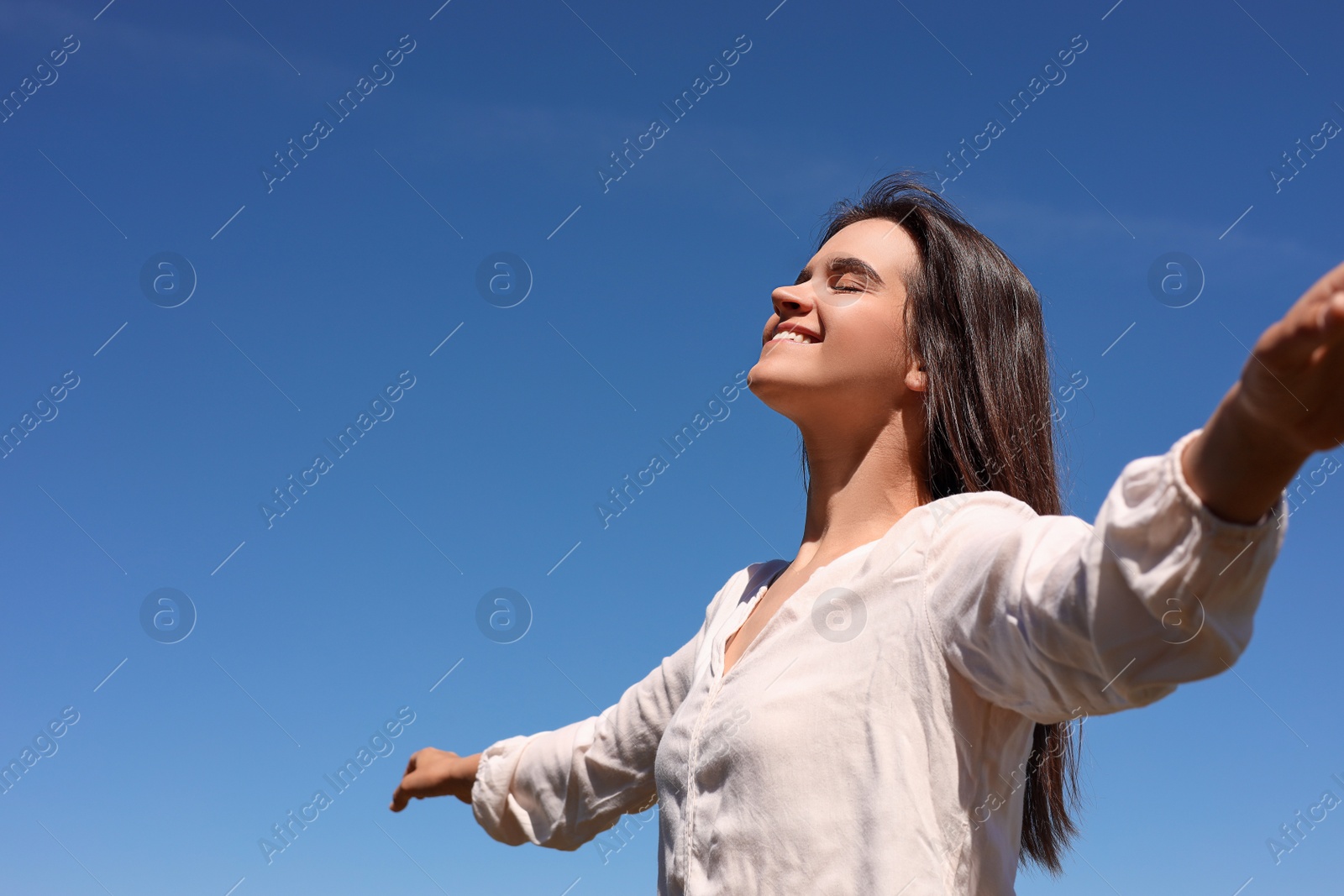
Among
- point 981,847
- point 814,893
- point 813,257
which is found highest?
point 813,257

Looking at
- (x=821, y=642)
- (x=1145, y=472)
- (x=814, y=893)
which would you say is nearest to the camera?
(x=1145, y=472)

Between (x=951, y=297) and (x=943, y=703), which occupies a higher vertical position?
(x=951, y=297)

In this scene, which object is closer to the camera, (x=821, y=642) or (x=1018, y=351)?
(x=821, y=642)

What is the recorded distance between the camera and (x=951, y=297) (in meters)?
2.97

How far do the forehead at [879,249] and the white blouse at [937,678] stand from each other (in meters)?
0.83

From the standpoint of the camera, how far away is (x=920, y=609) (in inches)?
88.7

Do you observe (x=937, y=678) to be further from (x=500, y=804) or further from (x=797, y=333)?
(x=500, y=804)

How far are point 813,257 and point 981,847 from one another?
173 cm

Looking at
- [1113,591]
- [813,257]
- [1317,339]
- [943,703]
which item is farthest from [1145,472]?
[813,257]

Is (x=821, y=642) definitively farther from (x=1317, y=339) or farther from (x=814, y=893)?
(x=1317, y=339)

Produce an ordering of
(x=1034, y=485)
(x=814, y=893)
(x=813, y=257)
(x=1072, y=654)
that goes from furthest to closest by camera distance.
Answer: (x=813, y=257) → (x=1034, y=485) → (x=814, y=893) → (x=1072, y=654)

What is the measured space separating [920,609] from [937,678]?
0.49 ft

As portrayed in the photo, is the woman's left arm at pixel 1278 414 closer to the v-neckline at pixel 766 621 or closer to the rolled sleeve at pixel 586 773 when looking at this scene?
the v-neckline at pixel 766 621

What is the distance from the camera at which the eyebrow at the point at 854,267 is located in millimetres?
2971
